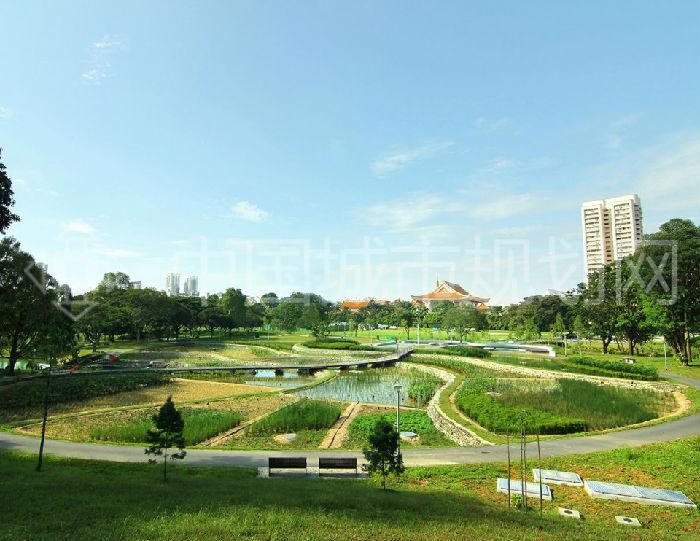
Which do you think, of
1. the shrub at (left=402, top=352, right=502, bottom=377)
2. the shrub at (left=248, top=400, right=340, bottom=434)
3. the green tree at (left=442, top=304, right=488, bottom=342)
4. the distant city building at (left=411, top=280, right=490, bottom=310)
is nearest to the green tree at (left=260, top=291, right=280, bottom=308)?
the distant city building at (left=411, top=280, right=490, bottom=310)

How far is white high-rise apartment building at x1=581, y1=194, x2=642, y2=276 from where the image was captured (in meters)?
155

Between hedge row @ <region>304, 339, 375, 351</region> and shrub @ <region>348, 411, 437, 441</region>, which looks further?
hedge row @ <region>304, 339, 375, 351</region>

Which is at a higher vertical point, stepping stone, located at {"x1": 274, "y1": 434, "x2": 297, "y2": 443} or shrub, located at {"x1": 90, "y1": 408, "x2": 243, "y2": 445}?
shrub, located at {"x1": 90, "y1": 408, "x2": 243, "y2": 445}

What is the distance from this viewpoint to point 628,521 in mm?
10641

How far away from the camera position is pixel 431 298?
176m

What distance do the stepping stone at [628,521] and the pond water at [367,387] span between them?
2042cm

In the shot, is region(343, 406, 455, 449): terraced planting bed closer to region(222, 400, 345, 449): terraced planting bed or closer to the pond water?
region(222, 400, 345, 449): terraced planting bed

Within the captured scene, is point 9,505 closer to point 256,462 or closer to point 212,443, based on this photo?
point 256,462

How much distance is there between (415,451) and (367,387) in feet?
65.0

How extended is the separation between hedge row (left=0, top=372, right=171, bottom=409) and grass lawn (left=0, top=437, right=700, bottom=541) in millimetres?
18002

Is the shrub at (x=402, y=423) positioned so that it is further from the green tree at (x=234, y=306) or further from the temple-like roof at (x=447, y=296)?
the temple-like roof at (x=447, y=296)

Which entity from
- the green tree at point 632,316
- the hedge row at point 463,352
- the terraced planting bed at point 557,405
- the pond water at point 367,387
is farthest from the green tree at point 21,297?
the green tree at point 632,316

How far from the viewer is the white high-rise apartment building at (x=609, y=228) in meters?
155

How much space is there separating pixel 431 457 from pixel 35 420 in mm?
22980
